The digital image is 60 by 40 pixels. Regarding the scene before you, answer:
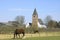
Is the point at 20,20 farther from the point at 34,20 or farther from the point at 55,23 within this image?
the point at 55,23

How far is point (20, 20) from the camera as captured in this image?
375 ft

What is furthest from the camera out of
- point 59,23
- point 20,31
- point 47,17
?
point 47,17

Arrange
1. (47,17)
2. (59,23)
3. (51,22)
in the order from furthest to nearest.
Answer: (47,17)
(59,23)
(51,22)

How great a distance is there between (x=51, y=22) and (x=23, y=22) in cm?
1829

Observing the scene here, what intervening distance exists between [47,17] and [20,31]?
8446cm

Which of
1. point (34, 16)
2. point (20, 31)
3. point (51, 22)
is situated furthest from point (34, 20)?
point (20, 31)

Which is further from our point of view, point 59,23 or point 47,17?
point 47,17

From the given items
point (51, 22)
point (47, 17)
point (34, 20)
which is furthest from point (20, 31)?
point (47, 17)

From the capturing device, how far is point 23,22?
110 metres

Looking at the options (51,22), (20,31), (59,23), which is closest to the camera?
(20,31)

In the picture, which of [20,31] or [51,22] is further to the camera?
[51,22]

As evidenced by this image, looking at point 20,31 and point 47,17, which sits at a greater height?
point 47,17

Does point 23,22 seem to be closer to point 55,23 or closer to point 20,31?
point 55,23

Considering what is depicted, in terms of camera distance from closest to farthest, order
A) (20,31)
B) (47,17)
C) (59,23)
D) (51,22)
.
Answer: (20,31), (51,22), (59,23), (47,17)
